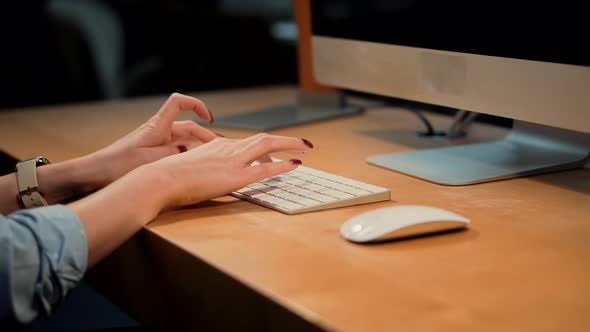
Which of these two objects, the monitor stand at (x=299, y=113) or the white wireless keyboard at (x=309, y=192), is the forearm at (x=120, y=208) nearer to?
the white wireless keyboard at (x=309, y=192)

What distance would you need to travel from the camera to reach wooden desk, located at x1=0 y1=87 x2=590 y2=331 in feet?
2.26

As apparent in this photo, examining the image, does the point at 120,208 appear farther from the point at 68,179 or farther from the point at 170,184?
the point at 68,179

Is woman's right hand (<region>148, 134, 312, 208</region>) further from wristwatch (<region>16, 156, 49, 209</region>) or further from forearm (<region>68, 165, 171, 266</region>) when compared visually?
wristwatch (<region>16, 156, 49, 209</region>)

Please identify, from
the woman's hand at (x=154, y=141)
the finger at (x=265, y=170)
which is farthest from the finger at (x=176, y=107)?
the finger at (x=265, y=170)

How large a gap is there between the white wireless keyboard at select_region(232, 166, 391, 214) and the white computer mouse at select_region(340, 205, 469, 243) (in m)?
0.11

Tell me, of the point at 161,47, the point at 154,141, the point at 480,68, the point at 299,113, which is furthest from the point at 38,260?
the point at 161,47

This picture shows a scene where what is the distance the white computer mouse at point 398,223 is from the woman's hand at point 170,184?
19cm

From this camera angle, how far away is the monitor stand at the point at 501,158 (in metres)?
1.17

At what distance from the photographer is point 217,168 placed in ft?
3.38

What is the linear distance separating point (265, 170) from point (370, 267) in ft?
0.98

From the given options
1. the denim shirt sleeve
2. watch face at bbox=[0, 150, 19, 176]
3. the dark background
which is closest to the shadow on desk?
the denim shirt sleeve

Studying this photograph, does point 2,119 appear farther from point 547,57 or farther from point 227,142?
point 547,57

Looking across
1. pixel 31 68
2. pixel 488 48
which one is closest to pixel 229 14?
pixel 31 68

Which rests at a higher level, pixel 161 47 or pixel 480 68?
pixel 480 68
